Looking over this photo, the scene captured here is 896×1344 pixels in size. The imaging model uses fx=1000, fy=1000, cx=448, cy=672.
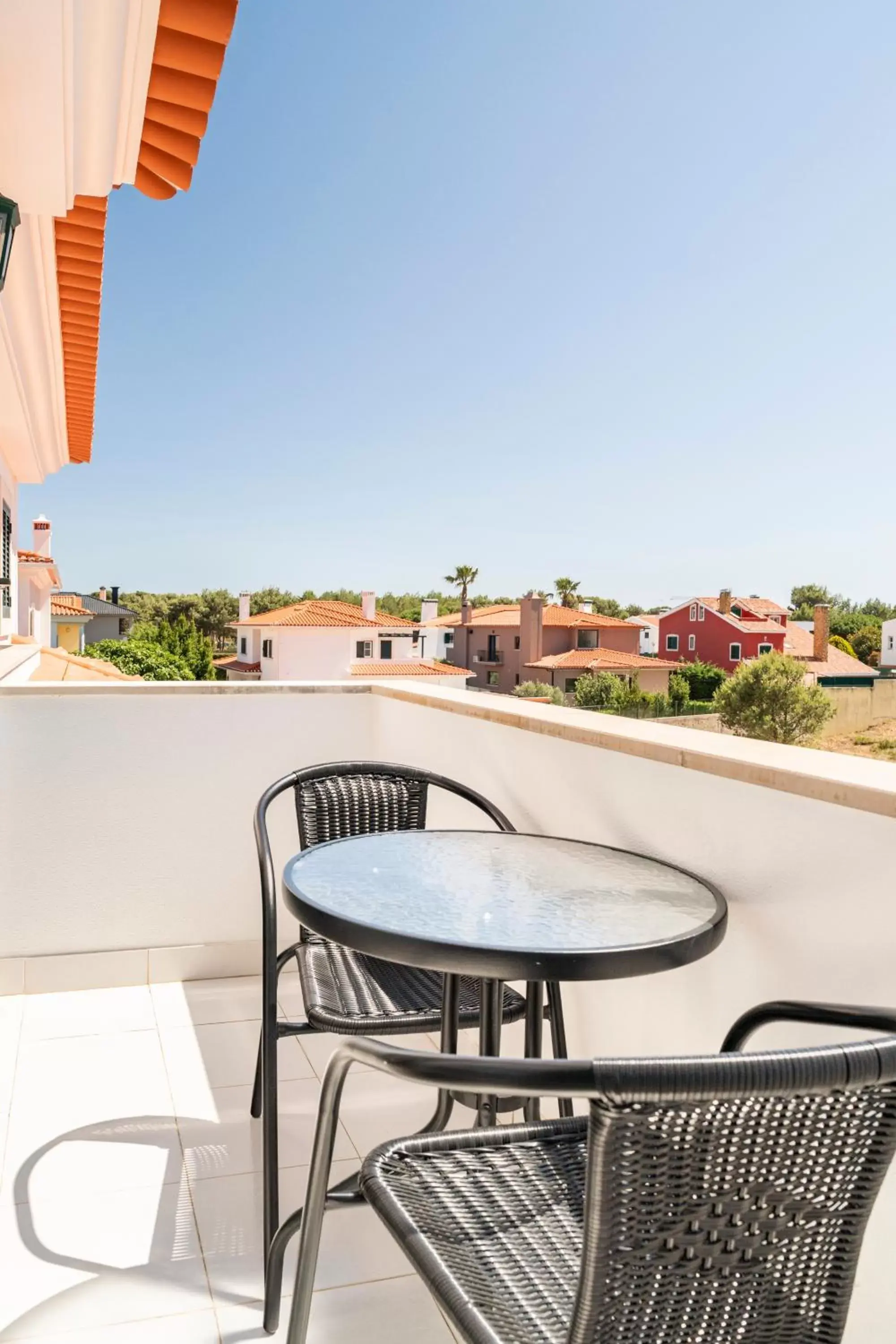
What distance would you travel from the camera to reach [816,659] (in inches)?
1873

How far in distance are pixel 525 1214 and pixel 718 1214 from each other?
0.39 m

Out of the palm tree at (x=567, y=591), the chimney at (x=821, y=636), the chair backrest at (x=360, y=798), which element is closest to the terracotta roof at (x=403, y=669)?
the chimney at (x=821, y=636)

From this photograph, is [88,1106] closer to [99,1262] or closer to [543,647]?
[99,1262]

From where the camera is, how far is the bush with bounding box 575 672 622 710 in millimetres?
45781

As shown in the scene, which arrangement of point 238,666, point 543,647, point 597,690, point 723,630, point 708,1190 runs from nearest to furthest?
point 708,1190 < point 238,666 < point 597,690 < point 543,647 < point 723,630

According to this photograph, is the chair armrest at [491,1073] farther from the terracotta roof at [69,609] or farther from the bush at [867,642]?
the bush at [867,642]

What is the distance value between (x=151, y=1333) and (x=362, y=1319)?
353 millimetres

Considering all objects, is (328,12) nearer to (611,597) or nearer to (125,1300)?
(125,1300)

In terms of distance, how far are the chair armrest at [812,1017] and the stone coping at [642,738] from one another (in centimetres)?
29

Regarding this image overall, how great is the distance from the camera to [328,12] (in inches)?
1035

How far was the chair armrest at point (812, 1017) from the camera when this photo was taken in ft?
3.34

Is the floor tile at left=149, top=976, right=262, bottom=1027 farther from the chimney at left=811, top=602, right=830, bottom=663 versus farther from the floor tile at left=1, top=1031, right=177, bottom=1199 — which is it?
the chimney at left=811, top=602, right=830, bottom=663

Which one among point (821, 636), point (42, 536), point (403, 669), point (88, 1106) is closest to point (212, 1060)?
point (88, 1106)

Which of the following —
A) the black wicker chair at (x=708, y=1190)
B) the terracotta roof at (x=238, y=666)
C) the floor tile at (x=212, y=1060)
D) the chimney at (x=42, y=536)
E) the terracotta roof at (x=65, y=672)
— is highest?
the chimney at (x=42, y=536)
